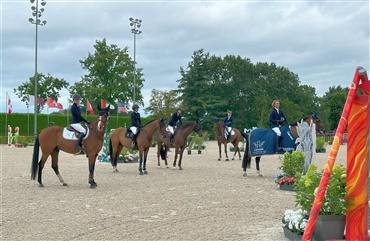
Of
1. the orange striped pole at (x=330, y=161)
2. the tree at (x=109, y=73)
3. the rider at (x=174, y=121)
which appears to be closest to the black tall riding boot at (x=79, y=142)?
the rider at (x=174, y=121)

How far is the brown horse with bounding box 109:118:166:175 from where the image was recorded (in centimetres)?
Result: 1652

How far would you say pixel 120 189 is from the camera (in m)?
12.2

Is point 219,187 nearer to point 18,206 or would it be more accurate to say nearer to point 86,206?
point 86,206

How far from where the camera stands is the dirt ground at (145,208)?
7.09 meters

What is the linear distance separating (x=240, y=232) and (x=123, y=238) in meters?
1.77

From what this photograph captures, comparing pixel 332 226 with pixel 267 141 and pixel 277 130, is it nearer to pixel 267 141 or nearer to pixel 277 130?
pixel 267 141

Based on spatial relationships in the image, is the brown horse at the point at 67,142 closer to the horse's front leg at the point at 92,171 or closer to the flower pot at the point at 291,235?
the horse's front leg at the point at 92,171

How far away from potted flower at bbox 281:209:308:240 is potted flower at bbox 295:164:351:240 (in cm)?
26

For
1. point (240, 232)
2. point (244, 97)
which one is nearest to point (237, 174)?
point (240, 232)

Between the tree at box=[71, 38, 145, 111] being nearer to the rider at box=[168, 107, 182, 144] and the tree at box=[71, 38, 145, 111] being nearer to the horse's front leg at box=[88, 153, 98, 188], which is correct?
the rider at box=[168, 107, 182, 144]

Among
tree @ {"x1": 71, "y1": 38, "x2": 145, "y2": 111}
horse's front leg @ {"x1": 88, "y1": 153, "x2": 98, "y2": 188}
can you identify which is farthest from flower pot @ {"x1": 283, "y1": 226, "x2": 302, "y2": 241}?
tree @ {"x1": 71, "y1": 38, "x2": 145, "y2": 111}

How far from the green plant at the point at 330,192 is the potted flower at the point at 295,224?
0.29 meters

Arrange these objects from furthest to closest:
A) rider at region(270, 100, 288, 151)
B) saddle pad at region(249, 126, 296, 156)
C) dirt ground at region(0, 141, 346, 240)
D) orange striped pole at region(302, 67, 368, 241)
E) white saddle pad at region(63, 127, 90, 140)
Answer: rider at region(270, 100, 288, 151) < saddle pad at region(249, 126, 296, 156) < white saddle pad at region(63, 127, 90, 140) < dirt ground at region(0, 141, 346, 240) < orange striped pole at region(302, 67, 368, 241)

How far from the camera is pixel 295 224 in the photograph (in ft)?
20.8
